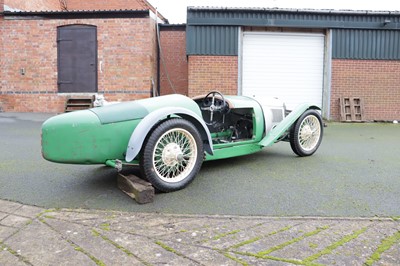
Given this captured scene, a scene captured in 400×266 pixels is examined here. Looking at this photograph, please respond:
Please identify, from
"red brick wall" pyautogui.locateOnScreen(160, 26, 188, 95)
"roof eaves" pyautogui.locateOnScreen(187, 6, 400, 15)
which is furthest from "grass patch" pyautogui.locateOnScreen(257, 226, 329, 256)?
"red brick wall" pyautogui.locateOnScreen(160, 26, 188, 95)

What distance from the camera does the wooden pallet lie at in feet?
43.5

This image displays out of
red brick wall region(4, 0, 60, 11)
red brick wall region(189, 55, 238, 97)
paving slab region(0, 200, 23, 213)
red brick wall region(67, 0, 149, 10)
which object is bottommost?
paving slab region(0, 200, 23, 213)

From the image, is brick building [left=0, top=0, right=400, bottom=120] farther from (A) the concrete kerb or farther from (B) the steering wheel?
(A) the concrete kerb

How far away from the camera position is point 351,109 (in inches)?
523

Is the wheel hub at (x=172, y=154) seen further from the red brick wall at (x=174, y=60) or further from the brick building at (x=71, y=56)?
the red brick wall at (x=174, y=60)

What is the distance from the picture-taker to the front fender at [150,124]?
390 centimetres

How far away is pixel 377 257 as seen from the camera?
270 centimetres

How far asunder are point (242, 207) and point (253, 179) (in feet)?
3.64

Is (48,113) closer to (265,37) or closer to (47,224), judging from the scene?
(265,37)

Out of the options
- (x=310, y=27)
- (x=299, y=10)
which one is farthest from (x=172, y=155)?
(x=310, y=27)

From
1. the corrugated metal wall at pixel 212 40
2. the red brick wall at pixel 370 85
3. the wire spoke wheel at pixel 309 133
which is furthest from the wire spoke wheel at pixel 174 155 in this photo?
the red brick wall at pixel 370 85

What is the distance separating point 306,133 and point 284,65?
7.77m

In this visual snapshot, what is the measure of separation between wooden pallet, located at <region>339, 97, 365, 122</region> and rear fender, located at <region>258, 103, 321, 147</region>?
795cm

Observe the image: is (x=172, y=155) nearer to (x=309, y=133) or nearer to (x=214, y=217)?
(x=214, y=217)
